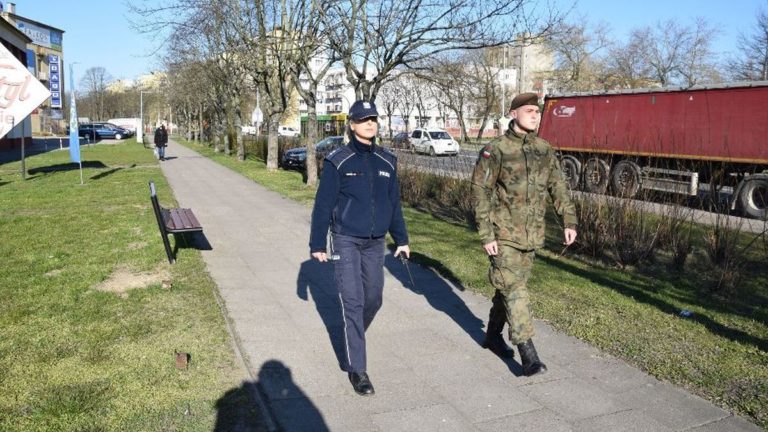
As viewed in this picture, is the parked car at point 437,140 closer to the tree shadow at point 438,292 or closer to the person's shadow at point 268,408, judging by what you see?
the tree shadow at point 438,292

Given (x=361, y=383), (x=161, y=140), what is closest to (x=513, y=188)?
(x=361, y=383)

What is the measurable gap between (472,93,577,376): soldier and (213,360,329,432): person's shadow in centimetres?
146

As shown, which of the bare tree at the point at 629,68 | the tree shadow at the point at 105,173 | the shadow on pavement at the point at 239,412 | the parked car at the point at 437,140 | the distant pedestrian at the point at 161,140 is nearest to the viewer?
the shadow on pavement at the point at 239,412

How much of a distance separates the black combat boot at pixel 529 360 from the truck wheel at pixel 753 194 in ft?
39.4

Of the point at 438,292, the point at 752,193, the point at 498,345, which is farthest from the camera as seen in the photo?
the point at 752,193

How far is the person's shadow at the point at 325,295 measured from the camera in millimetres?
4969

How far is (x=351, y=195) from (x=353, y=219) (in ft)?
0.51

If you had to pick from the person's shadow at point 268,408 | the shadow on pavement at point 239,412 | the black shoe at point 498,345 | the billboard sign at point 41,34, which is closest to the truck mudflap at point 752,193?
the black shoe at point 498,345

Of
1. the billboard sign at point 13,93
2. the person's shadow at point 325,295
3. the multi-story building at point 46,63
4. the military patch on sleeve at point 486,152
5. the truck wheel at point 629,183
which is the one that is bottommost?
the person's shadow at point 325,295

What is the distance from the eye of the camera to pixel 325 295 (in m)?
6.26

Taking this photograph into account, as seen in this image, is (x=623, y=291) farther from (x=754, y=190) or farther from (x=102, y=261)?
(x=754, y=190)

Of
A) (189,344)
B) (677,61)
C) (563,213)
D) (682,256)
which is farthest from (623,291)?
(677,61)

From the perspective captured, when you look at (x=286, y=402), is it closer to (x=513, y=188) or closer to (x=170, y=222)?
(x=513, y=188)

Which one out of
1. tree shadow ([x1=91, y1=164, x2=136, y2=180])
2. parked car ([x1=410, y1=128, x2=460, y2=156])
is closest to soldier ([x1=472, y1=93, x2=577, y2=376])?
tree shadow ([x1=91, y1=164, x2=136, y2=180])
